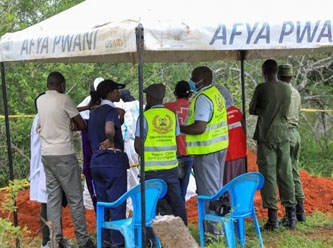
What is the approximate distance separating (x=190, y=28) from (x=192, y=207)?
4.47 m

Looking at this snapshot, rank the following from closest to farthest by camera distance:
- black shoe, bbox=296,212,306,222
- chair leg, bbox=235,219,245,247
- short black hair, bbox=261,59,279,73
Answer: chair leg, bbox=235,219,245,247 → short black hair, bbox=261,59,279,73 → black shoe, bbox=296,212,306,222

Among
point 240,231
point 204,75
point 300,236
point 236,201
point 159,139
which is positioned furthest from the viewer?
point 300,236

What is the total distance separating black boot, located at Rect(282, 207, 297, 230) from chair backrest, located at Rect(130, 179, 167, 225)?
A: 93.2 inches

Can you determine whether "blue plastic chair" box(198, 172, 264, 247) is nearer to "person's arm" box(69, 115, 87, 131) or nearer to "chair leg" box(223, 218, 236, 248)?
"chair leg" box(223, 218, 236, 248)

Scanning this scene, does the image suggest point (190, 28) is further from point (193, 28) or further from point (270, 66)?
point (270, 66)

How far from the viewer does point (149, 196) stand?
6.30 metres

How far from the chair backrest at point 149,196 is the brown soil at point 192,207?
209 centimetres

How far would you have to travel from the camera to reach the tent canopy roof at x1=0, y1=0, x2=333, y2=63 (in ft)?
17.7

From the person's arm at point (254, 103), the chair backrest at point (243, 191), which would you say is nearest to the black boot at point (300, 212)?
the person's arm at point (254, 103)

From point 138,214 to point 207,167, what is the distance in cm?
112

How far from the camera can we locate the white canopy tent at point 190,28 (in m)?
5.37

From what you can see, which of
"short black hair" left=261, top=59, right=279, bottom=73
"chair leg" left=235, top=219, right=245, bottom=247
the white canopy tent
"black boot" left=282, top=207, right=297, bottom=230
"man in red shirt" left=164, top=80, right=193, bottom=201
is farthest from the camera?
"black boot" left=282, top=207, right=297, bottom=230

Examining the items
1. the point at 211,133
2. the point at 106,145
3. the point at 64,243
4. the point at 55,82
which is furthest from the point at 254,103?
the point at 64,243

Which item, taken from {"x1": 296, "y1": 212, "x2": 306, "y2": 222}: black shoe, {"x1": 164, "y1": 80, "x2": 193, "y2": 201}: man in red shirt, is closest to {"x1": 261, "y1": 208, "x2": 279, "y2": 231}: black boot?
{"x1": 296, "y1": 212, "x2": 306, "y2": 222}: black shoe
